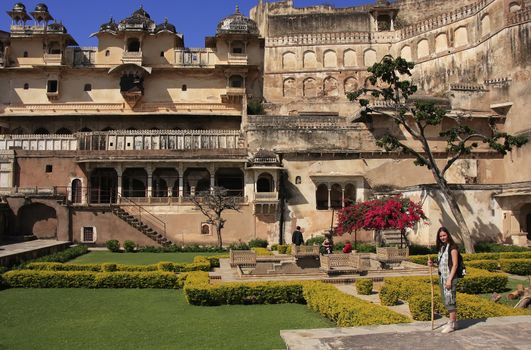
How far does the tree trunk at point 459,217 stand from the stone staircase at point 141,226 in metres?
16.1

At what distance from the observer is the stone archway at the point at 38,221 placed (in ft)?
104

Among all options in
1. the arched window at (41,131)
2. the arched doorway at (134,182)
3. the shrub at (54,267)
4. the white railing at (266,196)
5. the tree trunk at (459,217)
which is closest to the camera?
the shrub at (54,267)

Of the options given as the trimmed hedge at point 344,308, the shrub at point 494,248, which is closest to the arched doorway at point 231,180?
the shrub at point 494,248

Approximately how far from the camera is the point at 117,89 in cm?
4331

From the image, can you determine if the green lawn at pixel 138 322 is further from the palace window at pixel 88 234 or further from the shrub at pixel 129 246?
the palace window at pixel 88 234

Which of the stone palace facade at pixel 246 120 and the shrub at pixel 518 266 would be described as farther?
the stone palace facade at pixel 246 120

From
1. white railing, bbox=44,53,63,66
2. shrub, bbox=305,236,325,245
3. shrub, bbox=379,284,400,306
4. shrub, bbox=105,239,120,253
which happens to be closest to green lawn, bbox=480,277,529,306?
shrub, bbox=379,284,400,306

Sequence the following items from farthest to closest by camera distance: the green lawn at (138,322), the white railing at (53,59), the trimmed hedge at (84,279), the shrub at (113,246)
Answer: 1. the white railing at (53,59)
2. the shrub at (113,246)
3. the trimmed hedge at (84,279)
4. the green lawn at (138,322)

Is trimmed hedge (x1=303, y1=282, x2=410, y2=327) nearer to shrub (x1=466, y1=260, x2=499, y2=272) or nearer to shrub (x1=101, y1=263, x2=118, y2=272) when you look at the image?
shrub (x1=101, y1=263, x2=118, y2=272)

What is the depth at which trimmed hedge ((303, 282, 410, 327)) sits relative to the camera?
9.53 metres

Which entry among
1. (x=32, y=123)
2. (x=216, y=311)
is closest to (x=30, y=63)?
(x=32, y=123)

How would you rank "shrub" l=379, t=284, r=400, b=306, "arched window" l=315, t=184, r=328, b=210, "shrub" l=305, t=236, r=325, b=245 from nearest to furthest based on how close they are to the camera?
1. "shrub" l=379, t=284, r=400, b=306
2. "shrub" l=305, t=236, r=325, b=245
3. "arched window" l=315, t=184, r=328, b=210

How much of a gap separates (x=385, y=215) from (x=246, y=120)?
48.7 ft

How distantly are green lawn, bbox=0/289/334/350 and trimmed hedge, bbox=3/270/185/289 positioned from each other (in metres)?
1.27
